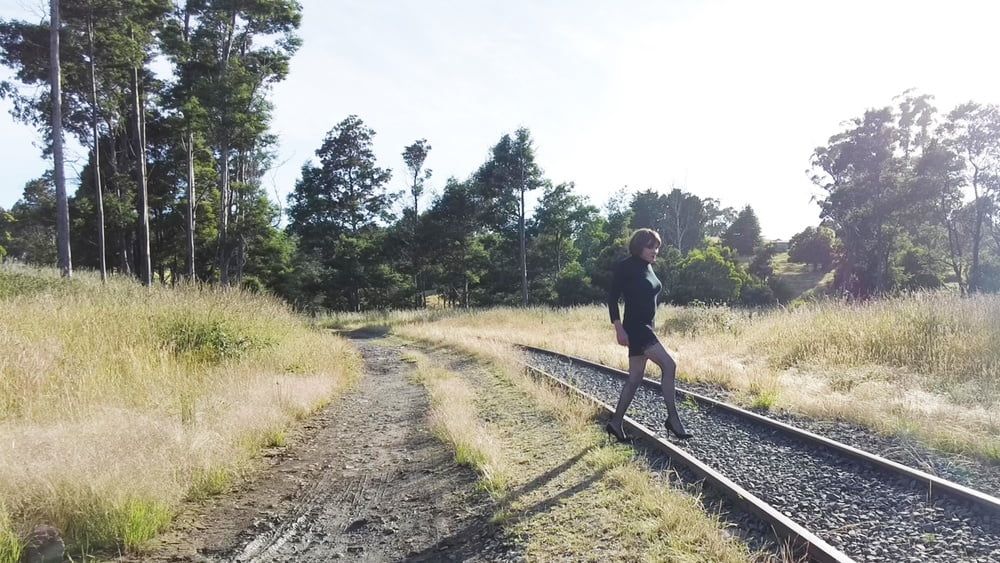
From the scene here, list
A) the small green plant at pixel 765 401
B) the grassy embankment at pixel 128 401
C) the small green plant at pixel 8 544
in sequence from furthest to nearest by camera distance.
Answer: the small green plant at pixel 765 401
the grassy embankment at pixel 128 401
the small green plant at pixel 8 544

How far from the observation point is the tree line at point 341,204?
24703 mm

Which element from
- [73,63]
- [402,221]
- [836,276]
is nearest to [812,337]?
[73,63]

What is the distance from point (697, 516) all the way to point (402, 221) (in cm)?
4705

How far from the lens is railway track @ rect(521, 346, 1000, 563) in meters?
3.47

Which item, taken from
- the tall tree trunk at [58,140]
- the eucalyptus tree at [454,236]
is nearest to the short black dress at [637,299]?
the tall tree trunk at [58,140]

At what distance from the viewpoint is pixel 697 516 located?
12.3ft

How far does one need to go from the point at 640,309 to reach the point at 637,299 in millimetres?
103

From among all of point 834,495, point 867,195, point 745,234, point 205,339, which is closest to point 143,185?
point 205,339

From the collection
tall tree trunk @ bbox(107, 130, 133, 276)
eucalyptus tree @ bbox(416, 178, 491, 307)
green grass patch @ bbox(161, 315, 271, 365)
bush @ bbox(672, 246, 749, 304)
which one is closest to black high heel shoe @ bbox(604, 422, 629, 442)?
green grass patch @ bbox(161, 315, 271, 365)

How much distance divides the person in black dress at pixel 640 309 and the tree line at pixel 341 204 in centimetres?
2392

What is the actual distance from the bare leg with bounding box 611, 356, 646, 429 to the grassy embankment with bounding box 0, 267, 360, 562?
382 centimetres

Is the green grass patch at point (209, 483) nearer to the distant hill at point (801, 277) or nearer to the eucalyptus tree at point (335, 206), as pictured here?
the eucalyptus tree at point (335, 206)

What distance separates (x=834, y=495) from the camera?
439cm

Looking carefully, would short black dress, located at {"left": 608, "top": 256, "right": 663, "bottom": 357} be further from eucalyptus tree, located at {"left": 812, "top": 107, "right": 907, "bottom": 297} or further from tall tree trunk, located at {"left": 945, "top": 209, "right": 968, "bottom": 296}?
tall tree trunk, located at {"left": 945, "top": 209, "right": 968, "bottom": 296}
